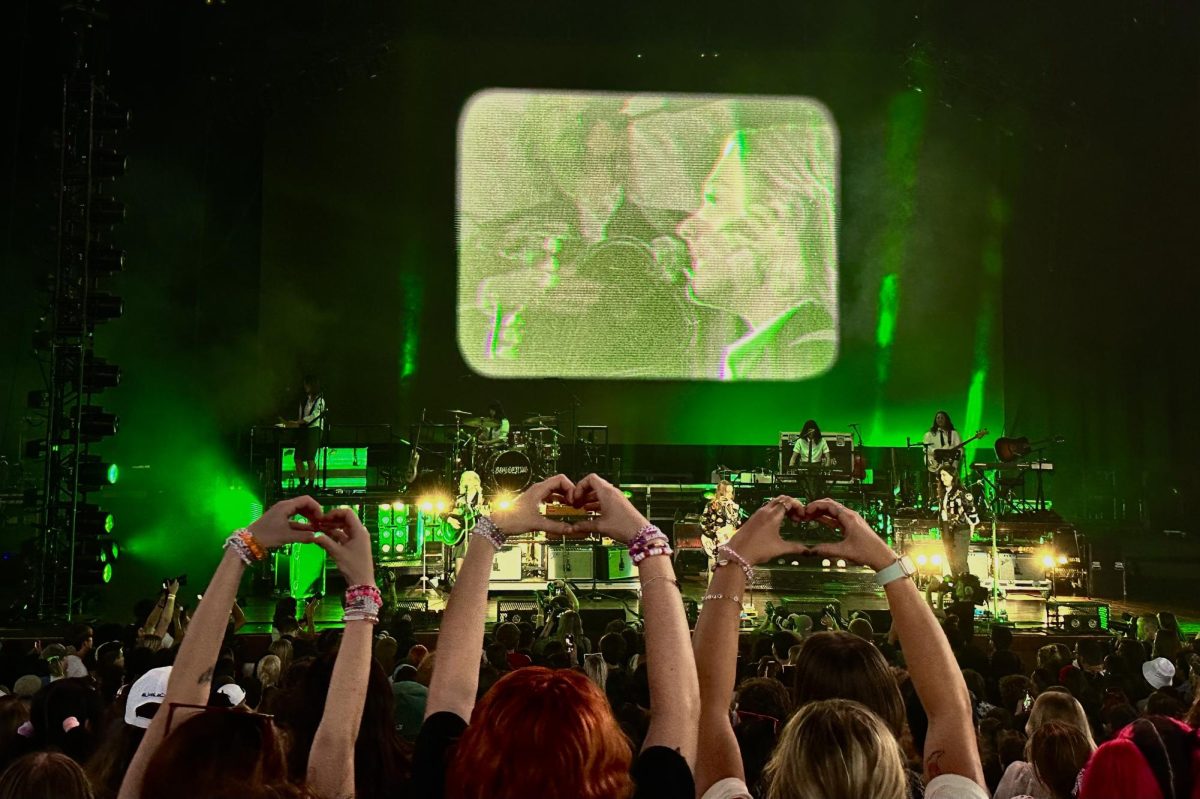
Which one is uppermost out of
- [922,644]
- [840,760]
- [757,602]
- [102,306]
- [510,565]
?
[102,306]

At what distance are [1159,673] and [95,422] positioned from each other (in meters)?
9.05

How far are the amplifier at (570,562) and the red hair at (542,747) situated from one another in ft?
35.9

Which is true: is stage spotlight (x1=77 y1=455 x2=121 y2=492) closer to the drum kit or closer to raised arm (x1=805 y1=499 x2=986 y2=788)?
the drum kit

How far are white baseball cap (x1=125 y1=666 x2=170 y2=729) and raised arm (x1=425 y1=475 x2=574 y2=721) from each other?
0.99 meters

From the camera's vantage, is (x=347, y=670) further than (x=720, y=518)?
No

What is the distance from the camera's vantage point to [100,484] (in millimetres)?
10383

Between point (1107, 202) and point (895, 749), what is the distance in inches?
566

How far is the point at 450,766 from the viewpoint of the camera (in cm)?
150

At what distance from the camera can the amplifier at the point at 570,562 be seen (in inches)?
485

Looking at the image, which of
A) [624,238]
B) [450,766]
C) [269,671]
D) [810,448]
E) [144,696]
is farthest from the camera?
[624,238]

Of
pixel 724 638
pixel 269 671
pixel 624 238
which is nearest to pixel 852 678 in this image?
pixel 724 638

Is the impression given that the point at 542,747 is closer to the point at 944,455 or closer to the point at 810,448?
the point at 944,455

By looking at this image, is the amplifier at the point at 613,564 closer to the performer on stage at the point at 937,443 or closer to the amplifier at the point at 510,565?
the amplifier at the point at 510,565

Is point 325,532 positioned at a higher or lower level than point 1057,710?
higher
